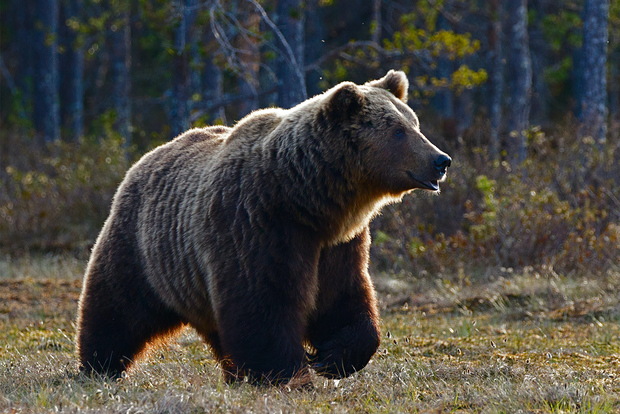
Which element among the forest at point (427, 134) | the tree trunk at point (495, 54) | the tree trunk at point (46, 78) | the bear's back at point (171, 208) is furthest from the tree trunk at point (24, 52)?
the bear's back at point (171, 208)

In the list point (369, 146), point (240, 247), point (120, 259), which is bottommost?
point (120, 259)

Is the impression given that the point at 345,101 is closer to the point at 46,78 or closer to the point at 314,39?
the point at 314,39

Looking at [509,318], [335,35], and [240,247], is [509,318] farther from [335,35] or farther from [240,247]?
[335,35]

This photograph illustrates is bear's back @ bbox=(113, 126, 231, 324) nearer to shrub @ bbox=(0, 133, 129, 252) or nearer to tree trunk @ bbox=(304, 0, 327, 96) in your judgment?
shrub @ bbox=(0, 133, 129, 252)

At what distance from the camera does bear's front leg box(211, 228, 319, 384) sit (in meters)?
3.96

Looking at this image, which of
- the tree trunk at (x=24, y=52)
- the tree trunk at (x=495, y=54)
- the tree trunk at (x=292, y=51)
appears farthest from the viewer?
the tree trunk at (x=24, y=52)

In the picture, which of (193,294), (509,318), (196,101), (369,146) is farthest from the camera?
(196,101)

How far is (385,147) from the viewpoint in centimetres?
427

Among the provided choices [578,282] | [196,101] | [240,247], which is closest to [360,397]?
[240,247]

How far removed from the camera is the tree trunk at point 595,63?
1189 centimetres

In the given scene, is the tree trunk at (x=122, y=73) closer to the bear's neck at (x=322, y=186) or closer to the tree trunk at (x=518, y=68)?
the tree trunk at (x=518, y=68)

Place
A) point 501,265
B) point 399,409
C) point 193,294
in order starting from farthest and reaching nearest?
point 501,265 < point 193,294 < point 399,409

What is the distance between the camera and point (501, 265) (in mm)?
8500

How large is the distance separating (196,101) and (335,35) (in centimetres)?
1117
